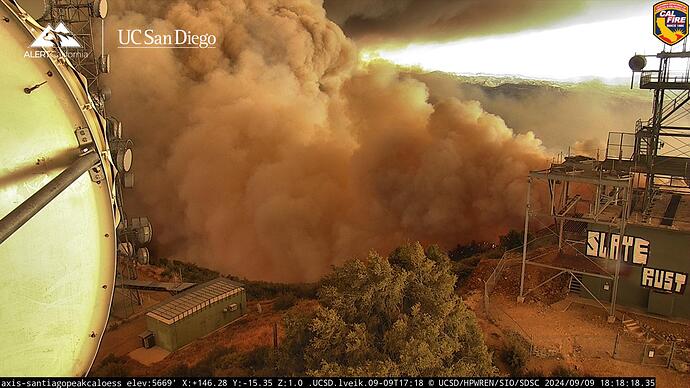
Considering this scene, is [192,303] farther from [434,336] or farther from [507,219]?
[507,219]

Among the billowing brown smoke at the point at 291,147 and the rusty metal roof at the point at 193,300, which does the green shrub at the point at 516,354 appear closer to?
the rusty metal roof at the point at 193,300

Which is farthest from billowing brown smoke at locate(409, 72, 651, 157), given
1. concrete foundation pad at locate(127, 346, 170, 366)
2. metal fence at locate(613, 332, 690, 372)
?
concrete foundation pad at locate(127, 346, 170, 366)

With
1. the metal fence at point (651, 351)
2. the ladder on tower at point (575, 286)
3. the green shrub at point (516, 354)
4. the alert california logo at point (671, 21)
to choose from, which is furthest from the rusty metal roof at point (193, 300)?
the alert california logo at point (671, 21)

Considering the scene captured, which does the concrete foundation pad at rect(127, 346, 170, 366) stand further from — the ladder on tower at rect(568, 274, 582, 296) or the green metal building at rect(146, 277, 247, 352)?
the ladder on tower at rect(568, 274, 582, 296)

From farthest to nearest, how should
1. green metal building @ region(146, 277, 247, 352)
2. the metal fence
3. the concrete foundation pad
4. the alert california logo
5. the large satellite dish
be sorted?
the alert california logo → green metal building @ region(146, 277, 247, 352) → the concrete foundation pad → the metal fence → the large satellite dish

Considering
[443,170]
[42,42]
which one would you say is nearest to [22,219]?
[42,42]

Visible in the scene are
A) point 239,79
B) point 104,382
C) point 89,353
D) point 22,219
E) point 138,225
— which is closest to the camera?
point 22,219
